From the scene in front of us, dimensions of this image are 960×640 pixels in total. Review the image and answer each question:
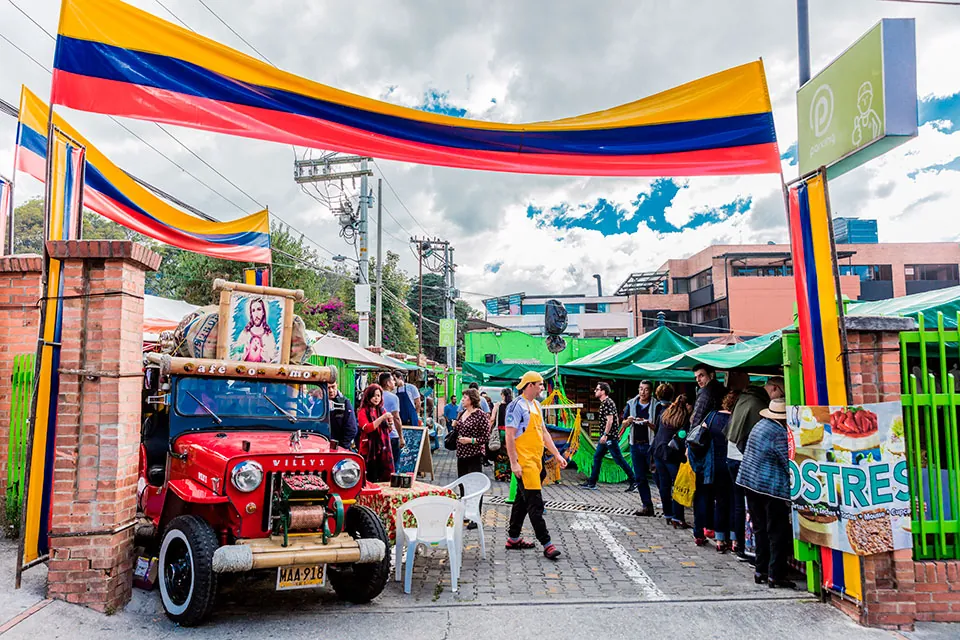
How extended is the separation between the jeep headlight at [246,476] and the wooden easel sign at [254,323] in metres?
1.87

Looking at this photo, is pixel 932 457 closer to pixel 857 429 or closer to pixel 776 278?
pixel 857 429

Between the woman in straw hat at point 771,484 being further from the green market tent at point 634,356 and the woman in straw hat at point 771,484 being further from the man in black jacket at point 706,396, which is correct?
the green market tent at point 634,356

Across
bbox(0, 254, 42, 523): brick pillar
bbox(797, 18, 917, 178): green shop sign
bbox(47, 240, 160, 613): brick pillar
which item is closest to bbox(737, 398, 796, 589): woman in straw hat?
bbox(797, 18, 917, 178): green shop sign

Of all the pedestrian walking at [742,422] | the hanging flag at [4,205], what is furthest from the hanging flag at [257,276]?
the pedestrian walking at [742,422]

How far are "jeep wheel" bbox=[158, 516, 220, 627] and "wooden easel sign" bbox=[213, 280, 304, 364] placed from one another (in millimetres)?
1983

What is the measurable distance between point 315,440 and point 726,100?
4757 millimetres

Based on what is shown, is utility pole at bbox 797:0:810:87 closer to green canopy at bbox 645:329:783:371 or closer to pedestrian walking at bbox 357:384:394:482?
green canopy at bbox 645:329:783:371

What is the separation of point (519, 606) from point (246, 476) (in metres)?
2.37

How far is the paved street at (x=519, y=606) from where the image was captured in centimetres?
474

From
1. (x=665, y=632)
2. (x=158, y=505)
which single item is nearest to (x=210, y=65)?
(x=158, y=505)

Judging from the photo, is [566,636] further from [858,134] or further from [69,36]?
[69,36]

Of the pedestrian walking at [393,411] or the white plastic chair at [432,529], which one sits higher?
the pedestrian walking at [393,411]

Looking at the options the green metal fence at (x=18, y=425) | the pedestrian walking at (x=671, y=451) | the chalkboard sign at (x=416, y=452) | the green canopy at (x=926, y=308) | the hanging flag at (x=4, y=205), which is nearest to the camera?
the green canopy at (x=926, y=308)

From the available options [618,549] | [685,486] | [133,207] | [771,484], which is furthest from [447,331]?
[771,484]
